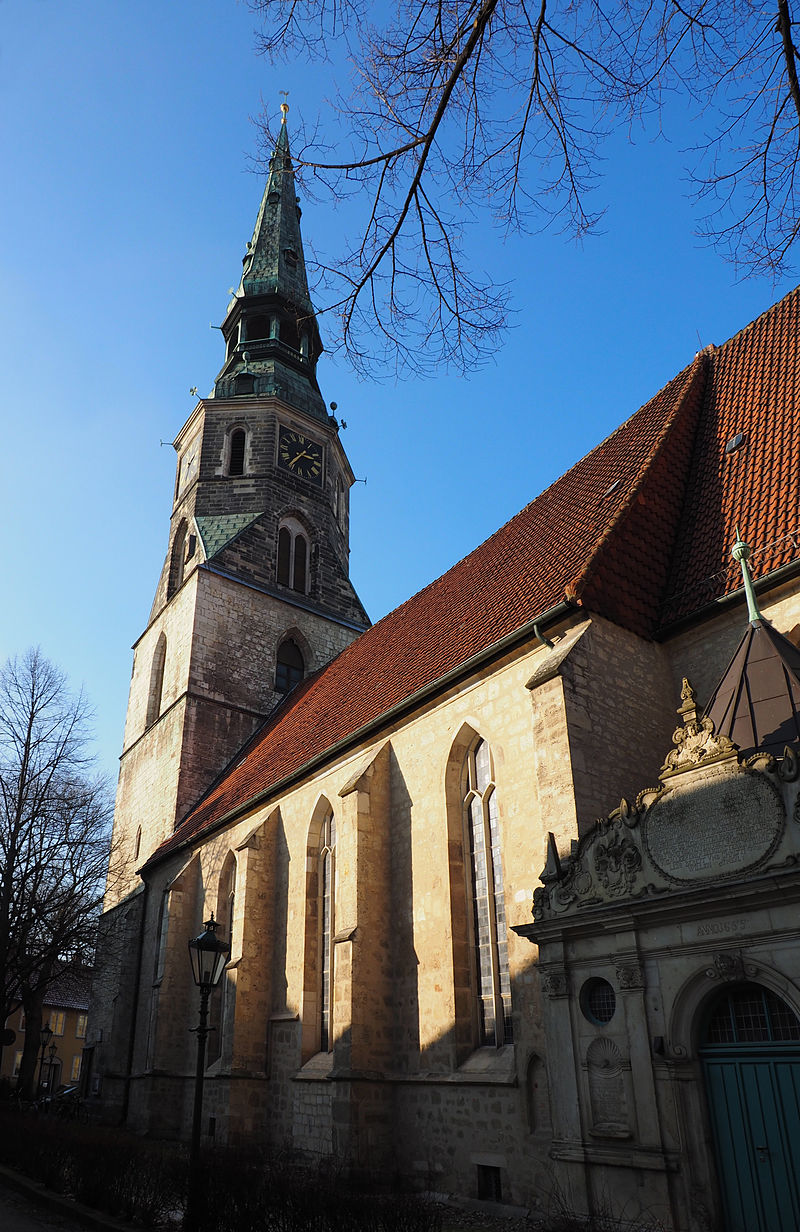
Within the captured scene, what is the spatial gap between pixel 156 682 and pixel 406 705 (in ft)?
50.5

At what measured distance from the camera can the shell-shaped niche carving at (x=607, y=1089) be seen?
23.3 feet

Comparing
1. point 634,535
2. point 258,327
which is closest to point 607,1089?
point 634,535

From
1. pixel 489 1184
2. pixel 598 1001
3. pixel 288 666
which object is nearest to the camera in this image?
pixel 598 1001

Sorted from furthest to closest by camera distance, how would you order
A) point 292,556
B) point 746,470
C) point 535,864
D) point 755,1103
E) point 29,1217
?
1. point 292,556
2. point 746,470
3. point 535,864
4. point 29,1217
5. point 755,1103

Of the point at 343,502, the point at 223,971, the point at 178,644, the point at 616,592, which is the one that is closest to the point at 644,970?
the point at 616,592

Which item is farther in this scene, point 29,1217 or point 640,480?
point 640,480

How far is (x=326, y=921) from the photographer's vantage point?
15.0m

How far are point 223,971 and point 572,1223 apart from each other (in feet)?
44.8

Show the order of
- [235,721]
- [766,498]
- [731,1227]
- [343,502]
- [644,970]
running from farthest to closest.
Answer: [343,502]
[235,721]
[766,498]
[644,970]
[731,1227]

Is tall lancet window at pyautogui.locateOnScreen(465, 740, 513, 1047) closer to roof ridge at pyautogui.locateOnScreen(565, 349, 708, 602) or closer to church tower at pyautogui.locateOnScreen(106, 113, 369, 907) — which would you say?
roof ridge at pyautogui.locateOnScreen(565, 349, 708, 602)

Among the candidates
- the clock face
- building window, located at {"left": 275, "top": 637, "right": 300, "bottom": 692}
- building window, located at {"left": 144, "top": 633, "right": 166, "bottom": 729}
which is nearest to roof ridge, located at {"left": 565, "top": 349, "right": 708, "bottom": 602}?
building window, located at {"left": 275, "top": 637, "right": 300, "bottom": 692}

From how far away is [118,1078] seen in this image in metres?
20.3

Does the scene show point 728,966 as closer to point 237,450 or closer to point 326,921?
point 326,921

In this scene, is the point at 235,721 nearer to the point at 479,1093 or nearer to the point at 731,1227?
the point at 479,1093
